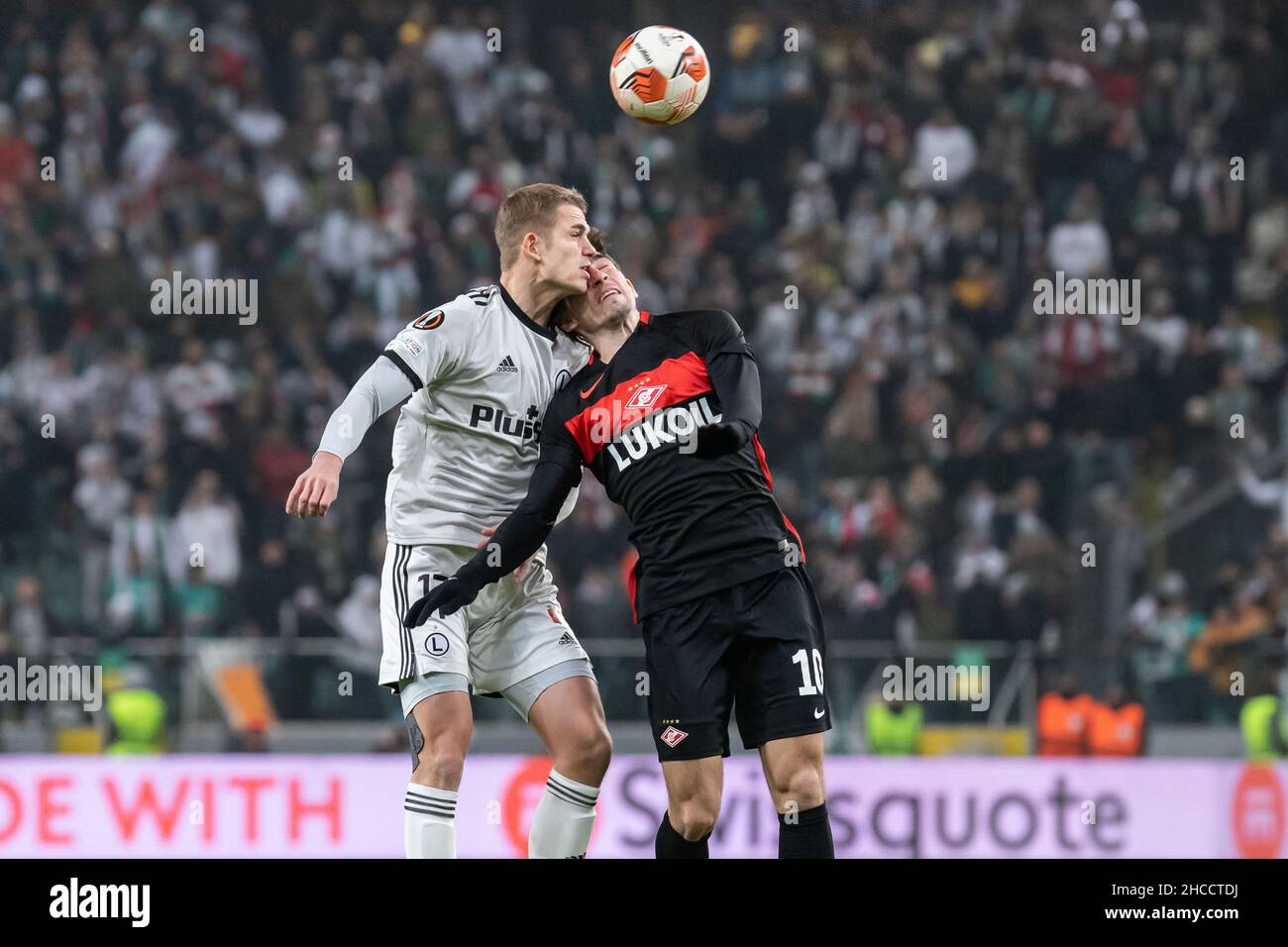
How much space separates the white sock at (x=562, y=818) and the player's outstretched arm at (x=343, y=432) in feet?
3.90

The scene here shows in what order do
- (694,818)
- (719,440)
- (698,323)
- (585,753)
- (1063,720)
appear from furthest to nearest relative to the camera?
(1063,720) → (698,323) → (585,753) → (694,818) → (719,440)

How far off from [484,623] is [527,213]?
4.57ft

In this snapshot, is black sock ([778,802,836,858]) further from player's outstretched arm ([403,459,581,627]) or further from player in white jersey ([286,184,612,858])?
player's outstretched arm ([403,459,581,627])

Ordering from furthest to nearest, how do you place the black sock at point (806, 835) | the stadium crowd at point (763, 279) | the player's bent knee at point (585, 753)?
the stadium crowd at point (763, 279)
the player's bent knee at point (585, 753)
the black sock at point (806, 835)

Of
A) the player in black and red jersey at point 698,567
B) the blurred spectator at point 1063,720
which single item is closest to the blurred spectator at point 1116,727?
the blurred spectator at point 1063,720

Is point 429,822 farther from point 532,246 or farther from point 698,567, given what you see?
point 532,246

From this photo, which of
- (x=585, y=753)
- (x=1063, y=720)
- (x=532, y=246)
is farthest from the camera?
(x=1063, y=720)

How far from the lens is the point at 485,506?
592cm

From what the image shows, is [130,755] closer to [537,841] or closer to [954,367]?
[537,841]

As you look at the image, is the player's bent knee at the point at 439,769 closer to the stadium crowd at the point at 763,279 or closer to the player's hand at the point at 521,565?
the player's hand at the point at 521,565

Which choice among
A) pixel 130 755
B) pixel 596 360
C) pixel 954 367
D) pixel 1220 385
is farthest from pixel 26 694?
pixel 1220 385

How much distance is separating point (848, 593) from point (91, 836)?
5.48 m

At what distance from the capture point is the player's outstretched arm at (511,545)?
18.2 feet


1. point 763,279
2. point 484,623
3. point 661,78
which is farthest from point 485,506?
point 763,279
